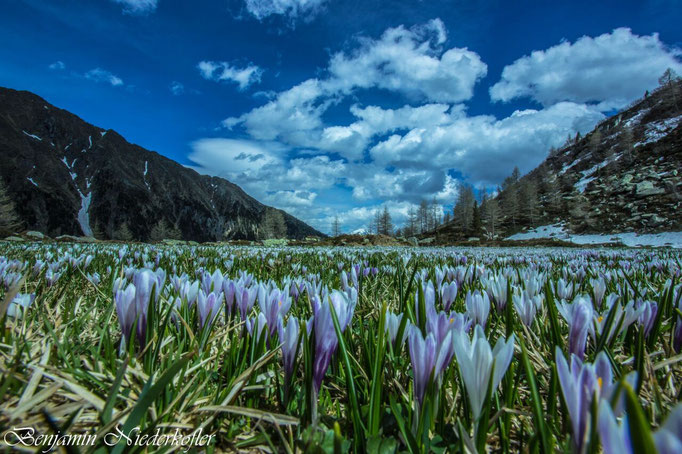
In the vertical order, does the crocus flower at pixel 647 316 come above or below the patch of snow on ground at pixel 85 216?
below

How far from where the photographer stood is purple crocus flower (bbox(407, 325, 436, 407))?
2.84 ft

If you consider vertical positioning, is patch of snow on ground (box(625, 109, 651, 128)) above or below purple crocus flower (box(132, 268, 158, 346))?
above

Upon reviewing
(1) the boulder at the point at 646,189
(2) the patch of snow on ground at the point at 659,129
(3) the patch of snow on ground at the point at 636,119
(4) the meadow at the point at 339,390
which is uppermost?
(3) the patch of snow on ground at the point at 636,119

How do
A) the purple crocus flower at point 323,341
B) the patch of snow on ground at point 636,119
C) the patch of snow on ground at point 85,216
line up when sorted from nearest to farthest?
the purple crocus flower at point 323,341, the patch of snow on ground at point 636,119, the patch of snow on ground at point 85,216

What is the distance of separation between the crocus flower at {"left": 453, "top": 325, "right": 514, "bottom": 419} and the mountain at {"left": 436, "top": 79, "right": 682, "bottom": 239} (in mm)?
57918

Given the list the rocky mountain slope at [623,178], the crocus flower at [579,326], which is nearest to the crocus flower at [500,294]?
the crocus flower at [579,326]

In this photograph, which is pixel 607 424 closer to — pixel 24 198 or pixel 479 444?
pixel 479 444

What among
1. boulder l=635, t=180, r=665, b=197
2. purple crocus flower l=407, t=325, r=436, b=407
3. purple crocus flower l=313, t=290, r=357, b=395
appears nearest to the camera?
purple crocus flower l=407, t=325, r=436, b=407

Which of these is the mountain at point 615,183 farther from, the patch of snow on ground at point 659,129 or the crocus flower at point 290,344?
the crocus flower at point 290,344

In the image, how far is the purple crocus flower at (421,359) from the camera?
866 millimetres

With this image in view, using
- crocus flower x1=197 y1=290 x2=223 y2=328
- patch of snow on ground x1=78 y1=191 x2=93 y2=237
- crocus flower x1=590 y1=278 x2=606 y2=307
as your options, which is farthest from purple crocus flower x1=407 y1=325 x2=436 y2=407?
patch of snow on ground x1=78 y1=191 x2=93 y2=237

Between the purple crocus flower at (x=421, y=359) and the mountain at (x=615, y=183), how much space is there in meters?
57.9

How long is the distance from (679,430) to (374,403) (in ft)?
1.86

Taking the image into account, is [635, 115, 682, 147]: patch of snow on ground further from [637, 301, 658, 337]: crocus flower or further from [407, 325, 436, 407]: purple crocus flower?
[407, 325, 436, 407]: purple crocus flower
